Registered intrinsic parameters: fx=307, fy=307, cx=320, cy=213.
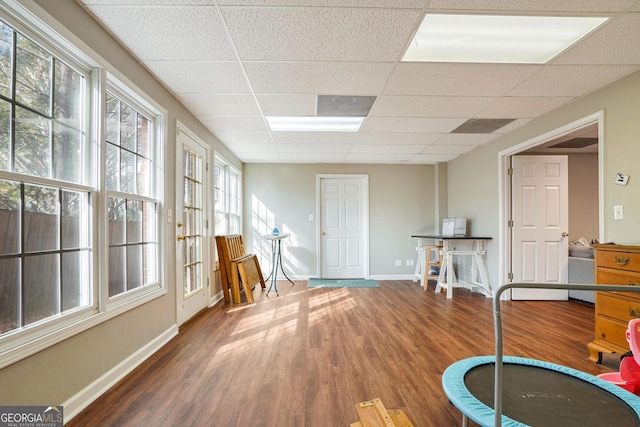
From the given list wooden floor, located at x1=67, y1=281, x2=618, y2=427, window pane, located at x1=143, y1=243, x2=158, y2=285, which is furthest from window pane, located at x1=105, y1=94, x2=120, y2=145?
wooden floor, located at x1=67, y1=281, x2=618, y2=427

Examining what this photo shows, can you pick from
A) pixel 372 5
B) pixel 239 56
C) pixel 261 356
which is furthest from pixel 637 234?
pixel 239 56

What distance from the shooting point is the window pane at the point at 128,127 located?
2.30 metres

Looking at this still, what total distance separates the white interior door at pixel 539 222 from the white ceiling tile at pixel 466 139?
47 centimetres

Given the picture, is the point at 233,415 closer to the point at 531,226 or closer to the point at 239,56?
the point at 239,56

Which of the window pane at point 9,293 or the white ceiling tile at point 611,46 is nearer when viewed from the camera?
the window pane at point 9,293

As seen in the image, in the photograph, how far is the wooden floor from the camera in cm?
175

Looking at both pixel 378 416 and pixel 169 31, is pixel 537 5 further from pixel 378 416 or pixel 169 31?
pixel 378 416

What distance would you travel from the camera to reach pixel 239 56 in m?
2.27

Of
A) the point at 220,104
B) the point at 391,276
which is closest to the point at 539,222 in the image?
the point at 391,276

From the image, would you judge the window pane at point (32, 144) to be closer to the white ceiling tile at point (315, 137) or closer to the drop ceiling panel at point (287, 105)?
the drop ceiling panel at point (287, 105)

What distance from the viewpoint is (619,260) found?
2.27 meters

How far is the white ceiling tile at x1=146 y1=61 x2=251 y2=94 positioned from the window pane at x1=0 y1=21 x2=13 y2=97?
1.03m

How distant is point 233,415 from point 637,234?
10.6 ft

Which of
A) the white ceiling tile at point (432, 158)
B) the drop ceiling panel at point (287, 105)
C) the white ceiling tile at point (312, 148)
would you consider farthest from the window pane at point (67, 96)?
the white ceiling tile at point (432, 158)
